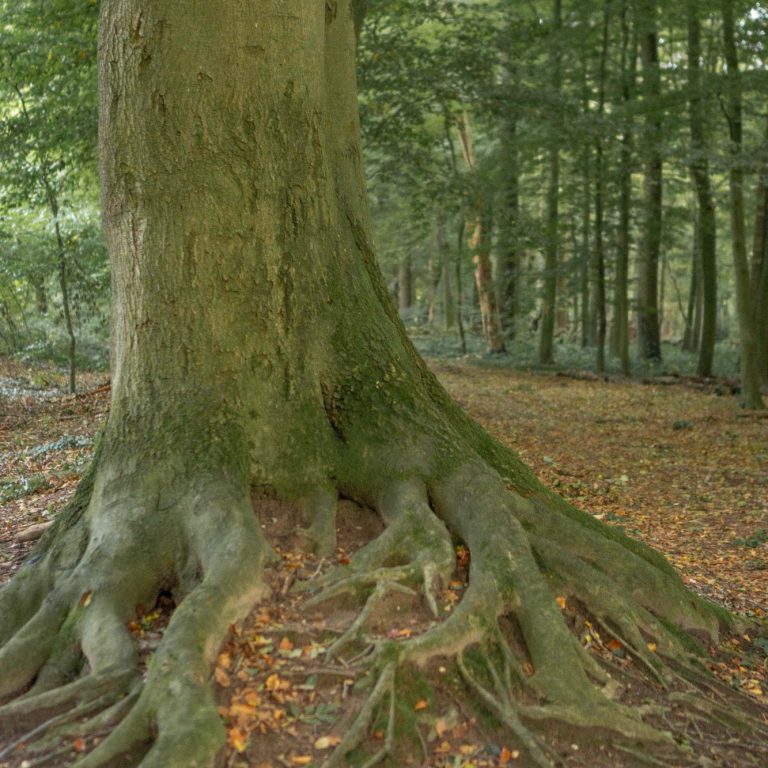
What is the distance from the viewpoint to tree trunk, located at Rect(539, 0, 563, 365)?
1673cm

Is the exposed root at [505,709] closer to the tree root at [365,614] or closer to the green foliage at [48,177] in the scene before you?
the tree root at [365,614]

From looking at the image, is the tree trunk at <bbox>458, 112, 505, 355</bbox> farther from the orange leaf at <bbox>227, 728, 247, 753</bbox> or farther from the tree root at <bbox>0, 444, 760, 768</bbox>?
the orange leaf at <bbox>227, 728, 247, 753</bbox>

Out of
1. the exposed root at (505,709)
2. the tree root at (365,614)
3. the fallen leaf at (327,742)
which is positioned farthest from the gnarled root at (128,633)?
the exposed root at (505,709)

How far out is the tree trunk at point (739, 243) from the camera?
13.6 meters

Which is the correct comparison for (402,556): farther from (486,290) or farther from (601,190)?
(486,290)

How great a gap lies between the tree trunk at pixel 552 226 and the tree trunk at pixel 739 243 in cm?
308

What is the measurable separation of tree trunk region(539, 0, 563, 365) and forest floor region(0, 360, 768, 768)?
2.59m

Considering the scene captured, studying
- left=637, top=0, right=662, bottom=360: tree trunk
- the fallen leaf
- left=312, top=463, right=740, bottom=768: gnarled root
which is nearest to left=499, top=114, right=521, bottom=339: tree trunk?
left=637, top=0, right=662, bottom=360: tree trunk

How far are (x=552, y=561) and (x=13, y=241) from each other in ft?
38.9

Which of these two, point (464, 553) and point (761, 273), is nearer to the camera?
point (464, 553)

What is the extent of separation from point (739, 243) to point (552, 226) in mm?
4869

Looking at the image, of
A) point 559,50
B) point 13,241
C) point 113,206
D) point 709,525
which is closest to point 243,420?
point 113,206

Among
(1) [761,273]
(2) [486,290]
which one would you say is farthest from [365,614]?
(2) [486,290]

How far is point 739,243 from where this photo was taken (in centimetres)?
1389
